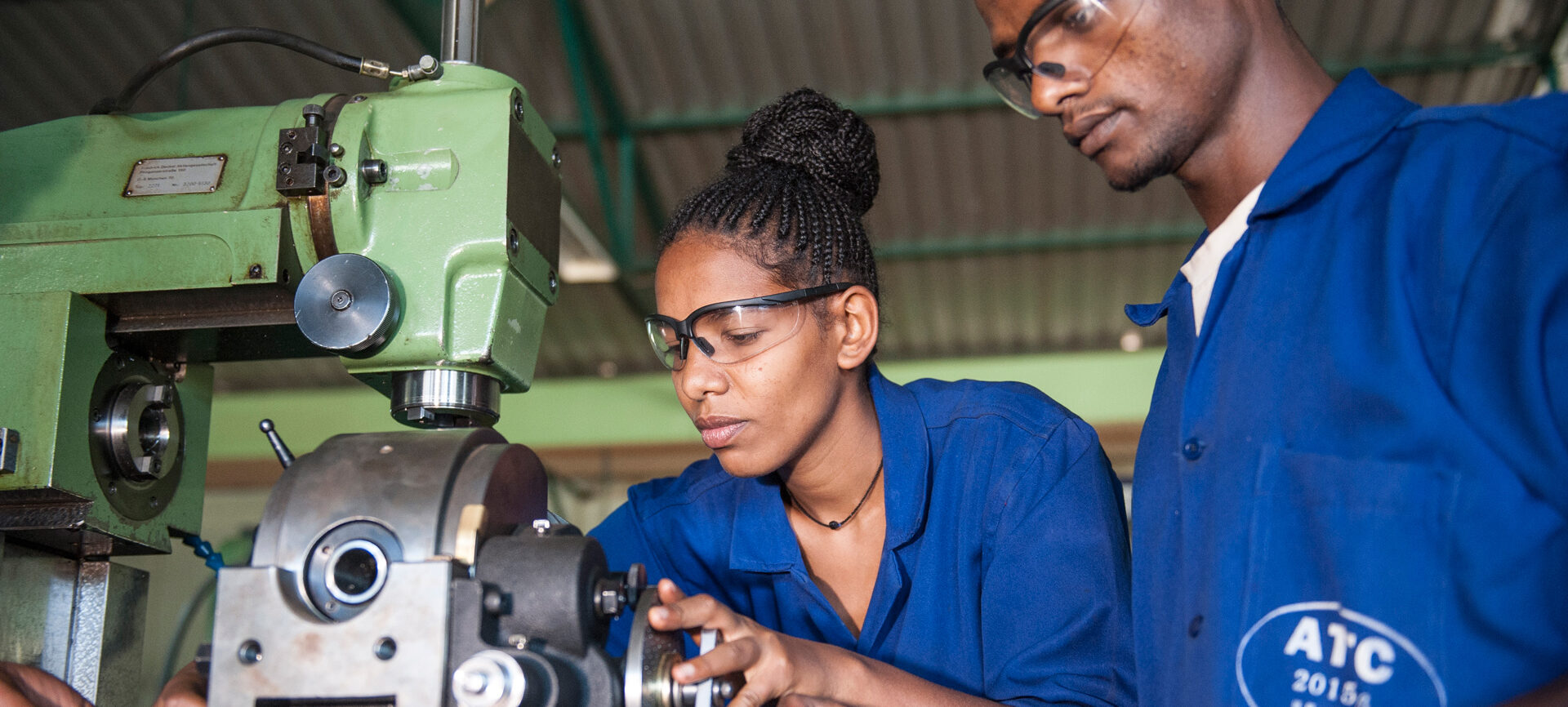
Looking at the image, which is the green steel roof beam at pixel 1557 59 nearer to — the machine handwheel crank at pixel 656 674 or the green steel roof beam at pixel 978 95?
the green steel roof beam at pixel 978 95

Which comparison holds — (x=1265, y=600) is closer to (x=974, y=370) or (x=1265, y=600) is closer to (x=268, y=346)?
(x=268, y=346)

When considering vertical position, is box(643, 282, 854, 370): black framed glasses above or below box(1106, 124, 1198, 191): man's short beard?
below

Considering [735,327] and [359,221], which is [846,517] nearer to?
[735,327]

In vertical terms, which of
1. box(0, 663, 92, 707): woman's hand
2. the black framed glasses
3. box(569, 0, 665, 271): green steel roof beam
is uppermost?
box(569, 0, 665, 271): green steel roof beam

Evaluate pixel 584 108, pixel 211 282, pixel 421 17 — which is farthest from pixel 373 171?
pixel 584 108

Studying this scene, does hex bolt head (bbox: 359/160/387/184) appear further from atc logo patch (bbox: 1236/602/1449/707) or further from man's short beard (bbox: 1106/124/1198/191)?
atc logo patch (bbox: 1236/602/1449/707)

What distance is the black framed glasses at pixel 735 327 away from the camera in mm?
1485

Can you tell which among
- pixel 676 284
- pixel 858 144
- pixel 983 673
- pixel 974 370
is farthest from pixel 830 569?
pixel 974 370

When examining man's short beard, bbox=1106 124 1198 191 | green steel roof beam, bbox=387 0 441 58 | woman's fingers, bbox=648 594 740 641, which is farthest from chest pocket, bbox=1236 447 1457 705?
green steel roof beam, bbox=387 0 441 58

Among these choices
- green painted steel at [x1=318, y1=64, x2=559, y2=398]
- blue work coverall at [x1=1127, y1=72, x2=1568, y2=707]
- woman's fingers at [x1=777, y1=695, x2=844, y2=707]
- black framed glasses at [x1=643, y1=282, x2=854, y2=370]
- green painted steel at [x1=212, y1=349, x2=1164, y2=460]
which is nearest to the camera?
blue work coverall at [x1=1127, y1=72, x2=1568, y2=707]

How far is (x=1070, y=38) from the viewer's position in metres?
1.12

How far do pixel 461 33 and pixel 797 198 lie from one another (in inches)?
18.6

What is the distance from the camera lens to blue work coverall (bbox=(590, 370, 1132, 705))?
4.33 ft

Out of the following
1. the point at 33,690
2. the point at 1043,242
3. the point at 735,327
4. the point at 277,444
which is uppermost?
the point at 1043,242
